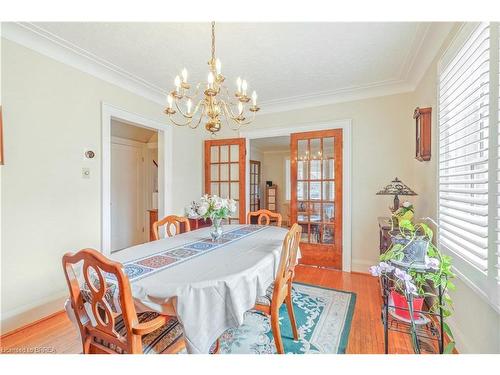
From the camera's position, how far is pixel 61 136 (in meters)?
2.24

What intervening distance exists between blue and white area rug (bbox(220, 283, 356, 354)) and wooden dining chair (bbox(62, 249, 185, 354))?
67 cm

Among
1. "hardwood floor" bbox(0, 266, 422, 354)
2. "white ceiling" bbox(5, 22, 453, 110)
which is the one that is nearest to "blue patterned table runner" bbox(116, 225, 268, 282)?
"hardwood floor" bbox(0, 266, 422, 354)

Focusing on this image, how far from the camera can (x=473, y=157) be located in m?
1.64

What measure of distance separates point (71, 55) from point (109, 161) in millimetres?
1076

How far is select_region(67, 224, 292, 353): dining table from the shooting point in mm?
1084

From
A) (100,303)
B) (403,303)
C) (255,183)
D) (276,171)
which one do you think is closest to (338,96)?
(403,303)

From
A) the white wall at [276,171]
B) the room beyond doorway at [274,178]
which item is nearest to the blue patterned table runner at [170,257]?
the room beyond doorway at [274,178]

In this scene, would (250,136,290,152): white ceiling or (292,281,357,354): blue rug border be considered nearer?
(292,281,357,354): blue rug border

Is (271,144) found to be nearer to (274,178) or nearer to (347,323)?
(274,178)

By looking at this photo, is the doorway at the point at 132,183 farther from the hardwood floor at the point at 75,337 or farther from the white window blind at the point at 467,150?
the white window blind at the point at 467,150

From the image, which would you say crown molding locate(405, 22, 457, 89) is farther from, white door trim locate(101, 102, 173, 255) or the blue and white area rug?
white door trim locate(101, 102, 173, 255)
